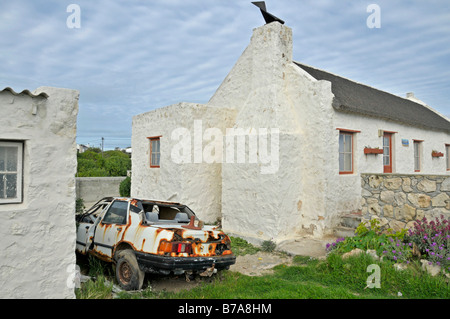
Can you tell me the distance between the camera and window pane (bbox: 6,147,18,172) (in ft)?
13.7

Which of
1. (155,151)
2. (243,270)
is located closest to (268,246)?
(243,270)

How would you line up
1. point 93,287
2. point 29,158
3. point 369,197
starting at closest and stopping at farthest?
point 29,158
point 93,287
point 369,197

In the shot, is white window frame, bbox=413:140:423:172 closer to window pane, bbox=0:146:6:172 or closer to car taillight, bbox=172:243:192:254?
car taillight, bbox=172:243:192:254

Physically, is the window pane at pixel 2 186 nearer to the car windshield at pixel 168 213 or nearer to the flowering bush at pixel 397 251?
the car windshield at pixel 168 213

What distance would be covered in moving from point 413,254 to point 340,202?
10.9 feet

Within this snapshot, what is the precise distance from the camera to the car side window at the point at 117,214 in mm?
6084

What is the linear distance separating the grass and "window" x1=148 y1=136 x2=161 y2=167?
21.0ft

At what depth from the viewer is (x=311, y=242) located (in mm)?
8750

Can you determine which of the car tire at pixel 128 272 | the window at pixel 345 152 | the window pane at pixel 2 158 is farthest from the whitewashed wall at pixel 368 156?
the window pane at pixel 2 158

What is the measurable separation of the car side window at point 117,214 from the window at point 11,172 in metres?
2.06
